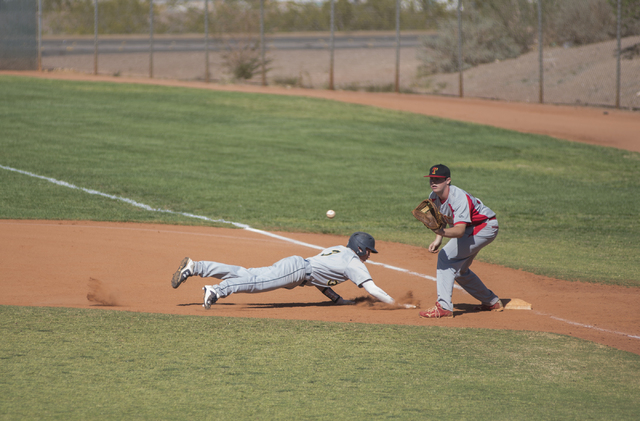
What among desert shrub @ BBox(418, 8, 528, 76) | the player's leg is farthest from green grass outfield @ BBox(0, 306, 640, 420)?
desert shrub @ BBox(418, 8, 528, 76)

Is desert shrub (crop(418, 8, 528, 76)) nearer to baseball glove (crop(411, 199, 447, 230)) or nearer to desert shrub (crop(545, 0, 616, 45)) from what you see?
desert shrub (crop(545, 0, 616, 45))

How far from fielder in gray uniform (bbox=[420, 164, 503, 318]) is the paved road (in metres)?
35.3

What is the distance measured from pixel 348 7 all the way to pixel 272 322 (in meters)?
42.7

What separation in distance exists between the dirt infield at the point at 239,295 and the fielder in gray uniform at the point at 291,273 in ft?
0.86

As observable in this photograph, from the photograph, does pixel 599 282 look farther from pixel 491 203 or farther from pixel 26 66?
pixel 26 66

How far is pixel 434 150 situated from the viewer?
1959cm

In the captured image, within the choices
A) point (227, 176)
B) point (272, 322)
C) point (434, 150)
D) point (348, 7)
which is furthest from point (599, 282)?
point (348, 7)

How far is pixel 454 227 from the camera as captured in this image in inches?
263

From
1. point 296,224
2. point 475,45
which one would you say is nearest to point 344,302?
point 296,224

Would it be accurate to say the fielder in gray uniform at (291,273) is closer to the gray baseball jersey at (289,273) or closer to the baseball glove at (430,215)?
the gray baseball jersey at (289,273)

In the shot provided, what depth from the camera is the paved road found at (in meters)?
41.9

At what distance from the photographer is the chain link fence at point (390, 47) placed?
2852 centimetres

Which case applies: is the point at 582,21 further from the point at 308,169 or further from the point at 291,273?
the point at 291,273

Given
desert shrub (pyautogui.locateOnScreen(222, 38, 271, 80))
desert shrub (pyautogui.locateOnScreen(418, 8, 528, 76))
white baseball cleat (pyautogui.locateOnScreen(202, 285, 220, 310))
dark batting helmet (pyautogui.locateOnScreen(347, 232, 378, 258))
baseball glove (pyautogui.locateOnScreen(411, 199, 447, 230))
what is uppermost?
desert shrub (pyautogui.locateOnScreen(418, 8, 528, 76))
